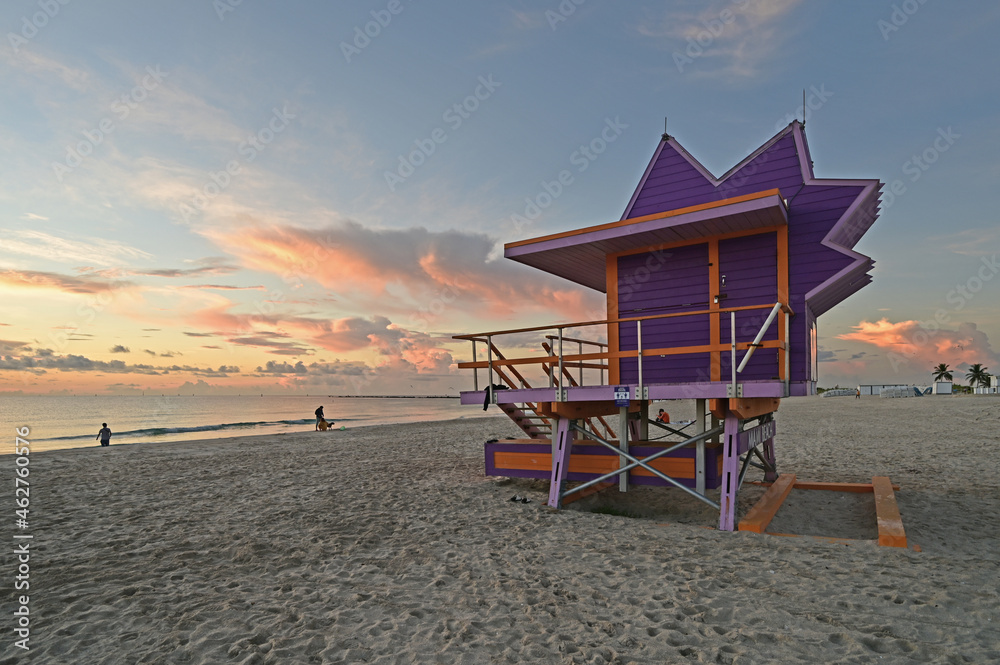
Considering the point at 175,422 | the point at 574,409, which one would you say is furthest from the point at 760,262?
the point at 175,422

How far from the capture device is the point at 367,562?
6797mm

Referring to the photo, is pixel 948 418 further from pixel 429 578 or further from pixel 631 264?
pixel 429 578

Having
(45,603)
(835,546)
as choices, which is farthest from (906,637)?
(45,603)

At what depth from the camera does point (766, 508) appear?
867 cm

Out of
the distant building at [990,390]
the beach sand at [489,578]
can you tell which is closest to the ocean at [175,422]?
the beach sand at [489,578]

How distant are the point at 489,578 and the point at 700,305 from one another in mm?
6064

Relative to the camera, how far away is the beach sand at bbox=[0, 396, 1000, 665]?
456 cm

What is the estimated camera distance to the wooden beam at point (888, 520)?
22.2 ft

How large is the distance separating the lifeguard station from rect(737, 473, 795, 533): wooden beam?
0.34 metres

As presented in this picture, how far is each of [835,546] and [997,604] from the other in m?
1.83

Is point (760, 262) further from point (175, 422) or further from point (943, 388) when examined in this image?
point (943, 388)

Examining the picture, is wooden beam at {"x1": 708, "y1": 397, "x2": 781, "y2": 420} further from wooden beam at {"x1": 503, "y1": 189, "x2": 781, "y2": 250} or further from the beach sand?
wooden beam at {"x1": 503, "y1": 189, "x2": 781, "y2": 250}

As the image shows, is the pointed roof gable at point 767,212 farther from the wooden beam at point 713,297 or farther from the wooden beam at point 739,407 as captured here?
the wooden beam at point 739,407

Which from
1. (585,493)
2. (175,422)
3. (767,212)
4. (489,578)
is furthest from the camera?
(175,422)
